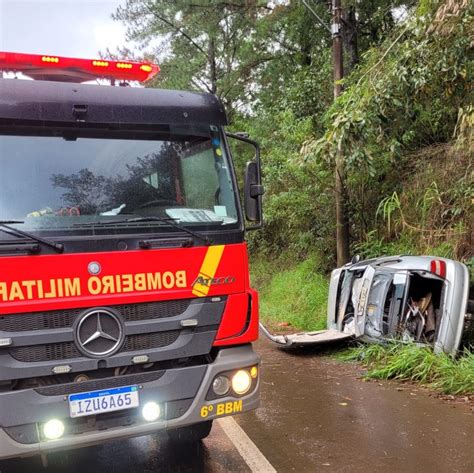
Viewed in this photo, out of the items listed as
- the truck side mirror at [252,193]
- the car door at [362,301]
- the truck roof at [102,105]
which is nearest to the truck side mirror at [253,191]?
the truck side mirror at [252,193]

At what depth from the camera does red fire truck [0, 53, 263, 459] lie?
10.2 feet

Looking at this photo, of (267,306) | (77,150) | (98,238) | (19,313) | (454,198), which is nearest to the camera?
(19,313)

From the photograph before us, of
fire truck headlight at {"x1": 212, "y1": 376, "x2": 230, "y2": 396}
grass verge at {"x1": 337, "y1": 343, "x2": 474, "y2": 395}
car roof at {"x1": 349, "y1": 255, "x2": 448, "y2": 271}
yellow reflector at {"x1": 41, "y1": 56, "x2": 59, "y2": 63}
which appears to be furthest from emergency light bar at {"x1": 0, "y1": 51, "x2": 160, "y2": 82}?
grass verge at {"x1": 337, "y1": 343, "x2": 474, "y2": 395}

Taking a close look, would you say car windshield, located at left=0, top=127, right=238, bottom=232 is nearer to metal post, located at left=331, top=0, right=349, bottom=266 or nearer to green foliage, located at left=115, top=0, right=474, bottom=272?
green foliage, located at left=115, top=0, right=474, bottom=272

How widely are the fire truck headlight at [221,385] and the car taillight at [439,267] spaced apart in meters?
3.41

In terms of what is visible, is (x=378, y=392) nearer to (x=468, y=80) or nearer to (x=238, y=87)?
(x=468, y=80)

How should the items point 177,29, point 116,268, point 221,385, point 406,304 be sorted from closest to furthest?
point 116,268 → point 221,385 → point 406,304 → point 177,29

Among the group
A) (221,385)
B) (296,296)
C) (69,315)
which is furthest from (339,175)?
(69,315)

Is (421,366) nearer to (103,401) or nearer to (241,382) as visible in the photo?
(241,382)

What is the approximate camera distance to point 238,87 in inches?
707

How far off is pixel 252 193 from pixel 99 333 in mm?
1573

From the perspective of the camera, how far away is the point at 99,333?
10.7 feet

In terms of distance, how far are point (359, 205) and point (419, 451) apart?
6.07 metres

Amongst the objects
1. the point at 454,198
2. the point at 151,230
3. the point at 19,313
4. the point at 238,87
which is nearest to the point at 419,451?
the point at 151,230
